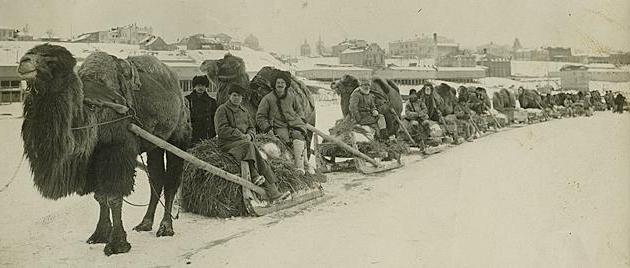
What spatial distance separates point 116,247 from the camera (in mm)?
1693

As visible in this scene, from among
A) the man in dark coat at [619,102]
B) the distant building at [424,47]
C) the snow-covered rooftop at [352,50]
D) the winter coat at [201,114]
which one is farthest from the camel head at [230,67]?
the man in dark coat at [619,102]

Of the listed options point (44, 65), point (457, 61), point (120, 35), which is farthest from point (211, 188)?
point (457, 61)

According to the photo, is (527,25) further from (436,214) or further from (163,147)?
(163,147)

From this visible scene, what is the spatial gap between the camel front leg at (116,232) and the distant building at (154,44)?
0.50 meters

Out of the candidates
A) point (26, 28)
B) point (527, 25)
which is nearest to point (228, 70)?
point (26, 28)

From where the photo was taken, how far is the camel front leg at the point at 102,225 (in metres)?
1.69

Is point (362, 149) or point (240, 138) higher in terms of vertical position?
point (240, 138)

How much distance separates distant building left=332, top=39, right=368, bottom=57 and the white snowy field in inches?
10.1

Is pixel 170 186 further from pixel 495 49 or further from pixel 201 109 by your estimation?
pixel 495 49

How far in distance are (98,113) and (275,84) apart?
781 millimetres

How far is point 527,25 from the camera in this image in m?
2.61

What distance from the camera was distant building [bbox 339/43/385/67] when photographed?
7.60 feet

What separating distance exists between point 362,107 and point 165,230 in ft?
4.13

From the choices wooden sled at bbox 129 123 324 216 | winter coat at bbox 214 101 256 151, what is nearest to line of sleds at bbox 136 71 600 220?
wooden sled at bbox 129 123 324 216
